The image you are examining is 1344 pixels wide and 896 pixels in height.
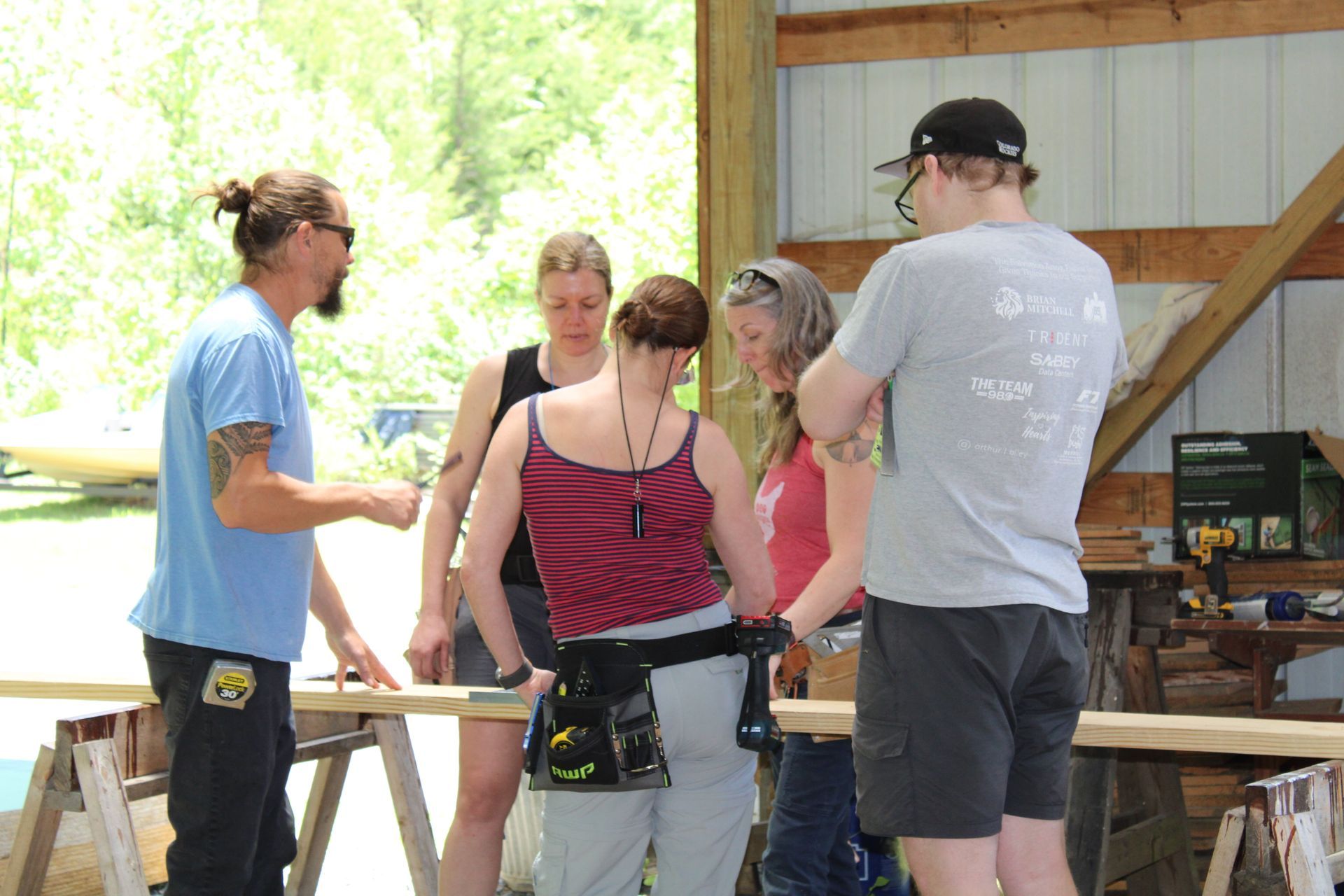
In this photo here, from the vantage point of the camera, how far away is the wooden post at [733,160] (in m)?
4.97

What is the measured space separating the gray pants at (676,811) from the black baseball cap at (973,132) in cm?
94

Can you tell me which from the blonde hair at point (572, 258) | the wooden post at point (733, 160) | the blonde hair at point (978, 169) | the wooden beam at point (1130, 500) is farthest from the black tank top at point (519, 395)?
the wooden beam at point (1130, 500)

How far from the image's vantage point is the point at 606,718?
7.33ft

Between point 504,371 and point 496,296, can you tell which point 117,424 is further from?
point 504,371

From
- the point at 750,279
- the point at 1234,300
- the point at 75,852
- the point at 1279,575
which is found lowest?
the point at 75,852

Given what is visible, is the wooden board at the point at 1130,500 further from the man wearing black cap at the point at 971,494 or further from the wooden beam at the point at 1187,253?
the man wearing black cap at the point at 971,494

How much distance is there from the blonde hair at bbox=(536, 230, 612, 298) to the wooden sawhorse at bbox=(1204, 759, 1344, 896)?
1820 mm

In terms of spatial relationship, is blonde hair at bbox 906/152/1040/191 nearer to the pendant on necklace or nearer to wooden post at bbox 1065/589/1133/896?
the pendant on necklace

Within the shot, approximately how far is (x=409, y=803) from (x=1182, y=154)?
3788 millimetres

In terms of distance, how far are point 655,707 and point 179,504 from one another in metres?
1.01

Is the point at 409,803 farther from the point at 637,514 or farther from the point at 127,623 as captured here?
the point at 127,623

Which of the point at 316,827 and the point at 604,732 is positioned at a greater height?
the point at 604,732

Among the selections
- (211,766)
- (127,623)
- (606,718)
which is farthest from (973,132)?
(127,623)

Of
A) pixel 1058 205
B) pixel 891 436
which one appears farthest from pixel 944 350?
pixel 1058 205
